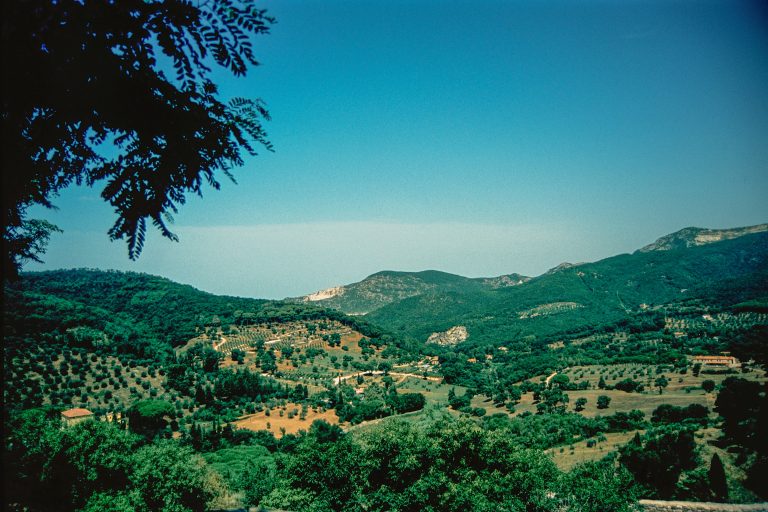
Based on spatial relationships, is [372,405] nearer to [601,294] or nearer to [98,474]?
[98,474]

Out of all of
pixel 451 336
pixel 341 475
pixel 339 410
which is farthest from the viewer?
pixel 451 336

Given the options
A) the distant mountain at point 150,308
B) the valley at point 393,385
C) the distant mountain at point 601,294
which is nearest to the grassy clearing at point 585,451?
the valley at point 393,385

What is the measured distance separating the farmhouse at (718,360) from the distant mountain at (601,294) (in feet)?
202

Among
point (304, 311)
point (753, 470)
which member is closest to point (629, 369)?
point (753, 470)

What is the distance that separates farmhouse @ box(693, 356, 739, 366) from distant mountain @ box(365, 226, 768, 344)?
61589mm

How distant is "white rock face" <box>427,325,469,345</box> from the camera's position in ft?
504

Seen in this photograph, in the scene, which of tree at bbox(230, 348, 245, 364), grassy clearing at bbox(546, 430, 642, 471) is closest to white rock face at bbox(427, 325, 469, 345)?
tree at bbox(230, 348, 245, 364)

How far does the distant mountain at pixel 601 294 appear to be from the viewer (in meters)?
143

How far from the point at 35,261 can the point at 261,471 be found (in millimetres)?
26963

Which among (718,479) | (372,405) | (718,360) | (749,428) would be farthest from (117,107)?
(718,360)

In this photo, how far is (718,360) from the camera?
201 feet

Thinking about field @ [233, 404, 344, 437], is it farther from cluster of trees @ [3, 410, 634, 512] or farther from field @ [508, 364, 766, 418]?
cluster of trees @ [3, 410, 634, 512]

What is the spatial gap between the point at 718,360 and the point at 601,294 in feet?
364

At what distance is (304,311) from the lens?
11694 cm
